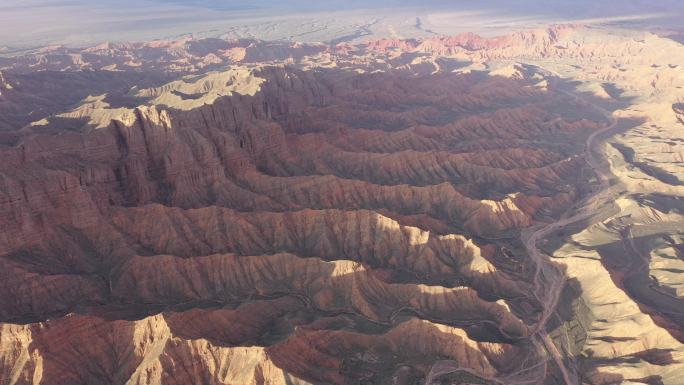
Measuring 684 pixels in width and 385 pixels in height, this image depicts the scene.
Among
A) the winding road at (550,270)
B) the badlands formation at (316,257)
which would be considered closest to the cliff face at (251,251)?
the badlands formation at (316,257)

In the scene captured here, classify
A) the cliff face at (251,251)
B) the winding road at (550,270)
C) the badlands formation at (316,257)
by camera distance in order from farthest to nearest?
the winding road at (550,270) → the badlands formation at (316,257) → the cliff face at (251,251)

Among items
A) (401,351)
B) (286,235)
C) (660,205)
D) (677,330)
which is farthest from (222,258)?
(660,205)

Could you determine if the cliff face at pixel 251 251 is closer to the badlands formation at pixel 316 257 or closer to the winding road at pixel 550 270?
the badlands formation at pixel 316 257

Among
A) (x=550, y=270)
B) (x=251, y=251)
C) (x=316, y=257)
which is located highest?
(x=251, y=251)

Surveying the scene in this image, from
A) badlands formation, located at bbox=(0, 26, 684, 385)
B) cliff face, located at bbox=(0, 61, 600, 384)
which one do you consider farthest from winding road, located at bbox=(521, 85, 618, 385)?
cliff face, located at bbox=(0, 61, 600, 384)

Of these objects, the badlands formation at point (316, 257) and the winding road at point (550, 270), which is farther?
the winding road at point (550, 270)

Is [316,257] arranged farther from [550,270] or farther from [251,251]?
Result: [550,270]

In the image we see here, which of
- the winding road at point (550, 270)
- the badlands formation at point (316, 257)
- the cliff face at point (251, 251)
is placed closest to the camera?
the cliff face at point (251, 251)

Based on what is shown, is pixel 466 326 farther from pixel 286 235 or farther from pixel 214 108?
pixel 214 108

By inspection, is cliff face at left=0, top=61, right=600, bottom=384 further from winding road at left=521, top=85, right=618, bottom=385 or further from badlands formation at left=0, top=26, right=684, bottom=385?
winding road at left=521, top=85, right=618, bottom=385

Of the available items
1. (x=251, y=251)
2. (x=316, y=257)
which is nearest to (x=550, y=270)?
(x=316, y=257)
